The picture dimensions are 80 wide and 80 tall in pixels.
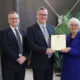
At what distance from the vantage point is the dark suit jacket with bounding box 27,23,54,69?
3.23 m

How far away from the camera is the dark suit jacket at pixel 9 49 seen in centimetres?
322

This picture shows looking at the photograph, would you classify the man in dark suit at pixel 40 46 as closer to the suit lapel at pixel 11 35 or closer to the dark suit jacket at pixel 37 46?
the dark suit jacket at pixel 37 46

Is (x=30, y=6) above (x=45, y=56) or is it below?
above

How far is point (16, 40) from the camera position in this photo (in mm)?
3258

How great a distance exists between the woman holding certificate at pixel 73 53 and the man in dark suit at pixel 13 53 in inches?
22.2

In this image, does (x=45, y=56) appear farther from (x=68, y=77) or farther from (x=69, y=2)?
(x=69, y=2)

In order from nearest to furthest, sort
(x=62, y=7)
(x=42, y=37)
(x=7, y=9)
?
(x=42, y=37)
(x=7, y=9)
(x=62, y=7)

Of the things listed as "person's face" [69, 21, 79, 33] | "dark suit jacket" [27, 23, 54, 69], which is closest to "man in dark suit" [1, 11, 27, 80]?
"dark suit jacket" [27, 23, 54, 69]

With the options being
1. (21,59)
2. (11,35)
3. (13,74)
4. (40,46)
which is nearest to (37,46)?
(40,46)

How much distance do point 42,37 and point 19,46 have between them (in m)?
0.33

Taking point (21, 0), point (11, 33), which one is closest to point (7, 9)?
point (21, 0)

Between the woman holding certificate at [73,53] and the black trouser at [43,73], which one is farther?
the black trouser at [43,73]

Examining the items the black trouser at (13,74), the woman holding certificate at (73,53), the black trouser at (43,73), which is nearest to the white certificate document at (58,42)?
the woman holding certificate at (73,53)

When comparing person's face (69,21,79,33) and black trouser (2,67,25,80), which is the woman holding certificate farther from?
black trouser (2,67,25,80)
